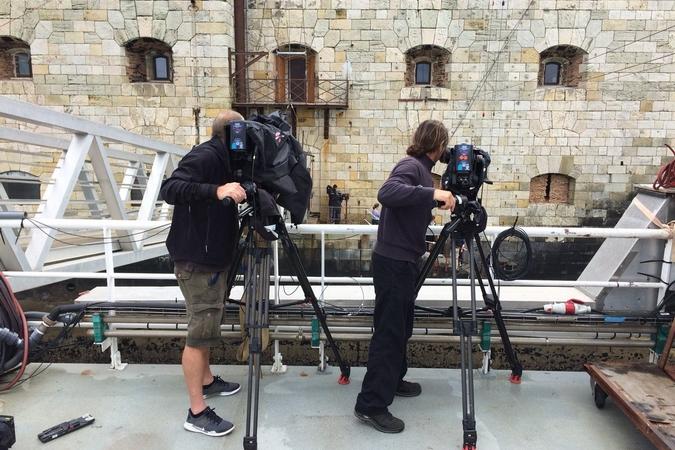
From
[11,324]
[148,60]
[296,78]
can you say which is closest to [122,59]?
[148,60]

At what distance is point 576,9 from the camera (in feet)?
36.9

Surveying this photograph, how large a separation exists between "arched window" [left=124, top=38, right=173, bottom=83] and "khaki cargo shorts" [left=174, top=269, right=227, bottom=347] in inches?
455

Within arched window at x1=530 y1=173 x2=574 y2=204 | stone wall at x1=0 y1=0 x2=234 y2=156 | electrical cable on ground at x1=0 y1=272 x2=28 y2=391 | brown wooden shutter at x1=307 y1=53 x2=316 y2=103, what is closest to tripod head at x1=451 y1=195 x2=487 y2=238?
electrical cable on ground at x1=0 y1=272 x2=28 y2=391

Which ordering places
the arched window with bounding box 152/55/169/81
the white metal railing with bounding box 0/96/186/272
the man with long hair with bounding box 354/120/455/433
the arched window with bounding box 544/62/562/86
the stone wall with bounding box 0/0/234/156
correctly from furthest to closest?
the arched window with bounding box 544/62/562/86
the arched window with bounding box 152/55/169/81
the stone wall with bounding box 0/0/234/156
the white metal railing with bounding box 0/96/186/272
the man with long hair with bounding box 354/120/455/433

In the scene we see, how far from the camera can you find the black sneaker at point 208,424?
6.03 feet

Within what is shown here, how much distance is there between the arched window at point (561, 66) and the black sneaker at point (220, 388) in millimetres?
12657

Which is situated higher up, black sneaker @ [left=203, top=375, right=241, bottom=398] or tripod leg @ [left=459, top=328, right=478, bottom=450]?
tripod leg @ [left=459, top=328, right=478, bottom=450]

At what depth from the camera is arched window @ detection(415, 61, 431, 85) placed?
39.8 ft

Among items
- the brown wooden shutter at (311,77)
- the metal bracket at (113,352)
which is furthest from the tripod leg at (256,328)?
the brown wooden shutter at (311,77)

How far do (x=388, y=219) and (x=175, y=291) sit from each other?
5.78 feet

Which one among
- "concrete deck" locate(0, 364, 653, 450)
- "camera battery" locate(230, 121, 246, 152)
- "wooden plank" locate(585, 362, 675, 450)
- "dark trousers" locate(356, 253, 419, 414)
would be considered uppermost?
"camera battery" locate(230, 121, 246, 152)

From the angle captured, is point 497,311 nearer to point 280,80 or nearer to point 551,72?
point 280,80

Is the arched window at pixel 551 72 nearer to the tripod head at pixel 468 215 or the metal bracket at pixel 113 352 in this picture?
the tripod head at pixel 468 215

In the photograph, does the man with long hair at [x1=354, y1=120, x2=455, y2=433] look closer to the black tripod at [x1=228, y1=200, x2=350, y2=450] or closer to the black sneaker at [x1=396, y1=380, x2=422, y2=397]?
the black sneaker at [x1=396, y1=380, x2=422, y2=397]
